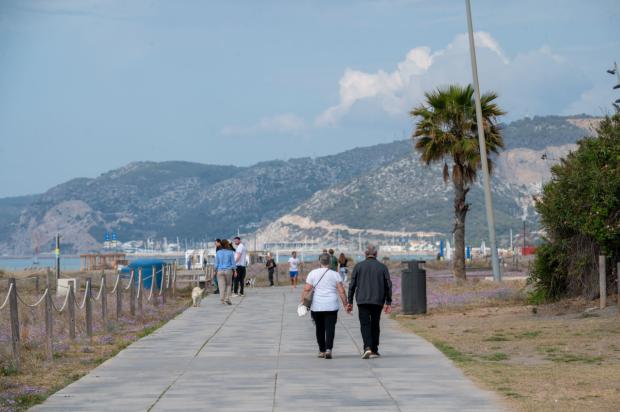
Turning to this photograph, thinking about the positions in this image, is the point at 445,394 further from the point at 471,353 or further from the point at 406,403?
the point at 471,353

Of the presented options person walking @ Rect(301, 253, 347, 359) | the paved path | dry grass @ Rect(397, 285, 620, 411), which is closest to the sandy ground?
dry grass @ Rect(397, 285, 620, 411)

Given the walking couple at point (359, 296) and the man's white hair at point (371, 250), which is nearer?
Answer: the walking couple at point (359, 296)

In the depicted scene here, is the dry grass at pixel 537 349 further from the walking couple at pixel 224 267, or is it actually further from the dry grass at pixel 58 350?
the walking couple at pixel 224 267

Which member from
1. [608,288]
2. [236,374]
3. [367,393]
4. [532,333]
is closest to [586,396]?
[367,393]

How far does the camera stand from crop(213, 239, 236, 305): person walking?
104 ft

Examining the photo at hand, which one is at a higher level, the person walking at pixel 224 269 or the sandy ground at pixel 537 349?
the person walking at pixel 224 269

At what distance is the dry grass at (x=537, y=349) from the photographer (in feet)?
42.0

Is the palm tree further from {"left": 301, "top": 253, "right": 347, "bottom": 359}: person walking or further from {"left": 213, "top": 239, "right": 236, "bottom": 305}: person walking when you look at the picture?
{"left": 301, "top": 253, "right": 347, "bottom": 359}: person walking

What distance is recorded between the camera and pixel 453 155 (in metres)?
41.2

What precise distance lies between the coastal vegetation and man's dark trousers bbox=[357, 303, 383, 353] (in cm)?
775

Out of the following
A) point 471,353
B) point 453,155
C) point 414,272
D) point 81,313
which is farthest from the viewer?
point 453,155

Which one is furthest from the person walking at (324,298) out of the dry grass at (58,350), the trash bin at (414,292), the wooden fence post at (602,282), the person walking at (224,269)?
→ the person walking at (224,269)

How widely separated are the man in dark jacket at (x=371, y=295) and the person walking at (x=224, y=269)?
535 inches

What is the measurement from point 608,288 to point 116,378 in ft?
44.1
